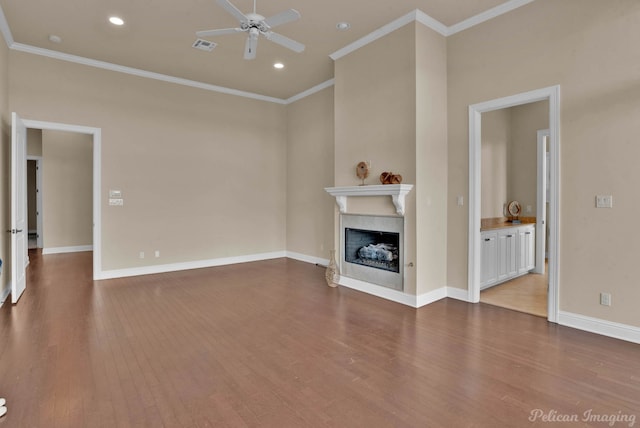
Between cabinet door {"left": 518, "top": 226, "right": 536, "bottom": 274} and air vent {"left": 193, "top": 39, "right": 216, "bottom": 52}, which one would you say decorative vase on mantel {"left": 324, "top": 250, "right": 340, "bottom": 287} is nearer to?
cabinet door {"left": 518, "top": 226, "right": 536, "bottom": 274}

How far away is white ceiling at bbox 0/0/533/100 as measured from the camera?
12.6ft

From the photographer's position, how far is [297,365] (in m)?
2.70

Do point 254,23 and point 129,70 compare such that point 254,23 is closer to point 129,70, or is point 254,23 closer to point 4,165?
point 129,70

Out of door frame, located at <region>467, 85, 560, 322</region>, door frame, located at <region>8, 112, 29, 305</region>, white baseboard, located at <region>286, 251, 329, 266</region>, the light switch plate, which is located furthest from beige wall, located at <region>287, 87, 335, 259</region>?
door frame, located at <region>8, 112, 29, 305</region>

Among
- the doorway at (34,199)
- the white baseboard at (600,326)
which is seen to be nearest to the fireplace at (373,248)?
the white baseboard at (600,326)

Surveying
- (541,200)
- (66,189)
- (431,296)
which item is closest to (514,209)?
(541,200)

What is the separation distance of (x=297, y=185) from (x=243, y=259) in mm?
1920

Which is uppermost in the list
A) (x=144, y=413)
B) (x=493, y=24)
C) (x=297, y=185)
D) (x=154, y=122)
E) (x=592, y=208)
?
(x=493, y=24)

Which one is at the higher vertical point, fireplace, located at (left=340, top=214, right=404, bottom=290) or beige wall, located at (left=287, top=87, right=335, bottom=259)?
beige wall, located at (left=287, top=87, right=335, bottom=259)

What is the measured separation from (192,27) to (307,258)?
4472 millimetres

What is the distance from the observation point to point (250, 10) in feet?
13.0

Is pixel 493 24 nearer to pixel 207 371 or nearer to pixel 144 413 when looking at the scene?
pixel 207 371

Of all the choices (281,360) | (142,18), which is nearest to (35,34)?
(142,18)

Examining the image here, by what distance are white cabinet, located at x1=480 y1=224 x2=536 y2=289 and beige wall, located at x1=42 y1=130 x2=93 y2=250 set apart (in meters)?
9.26
